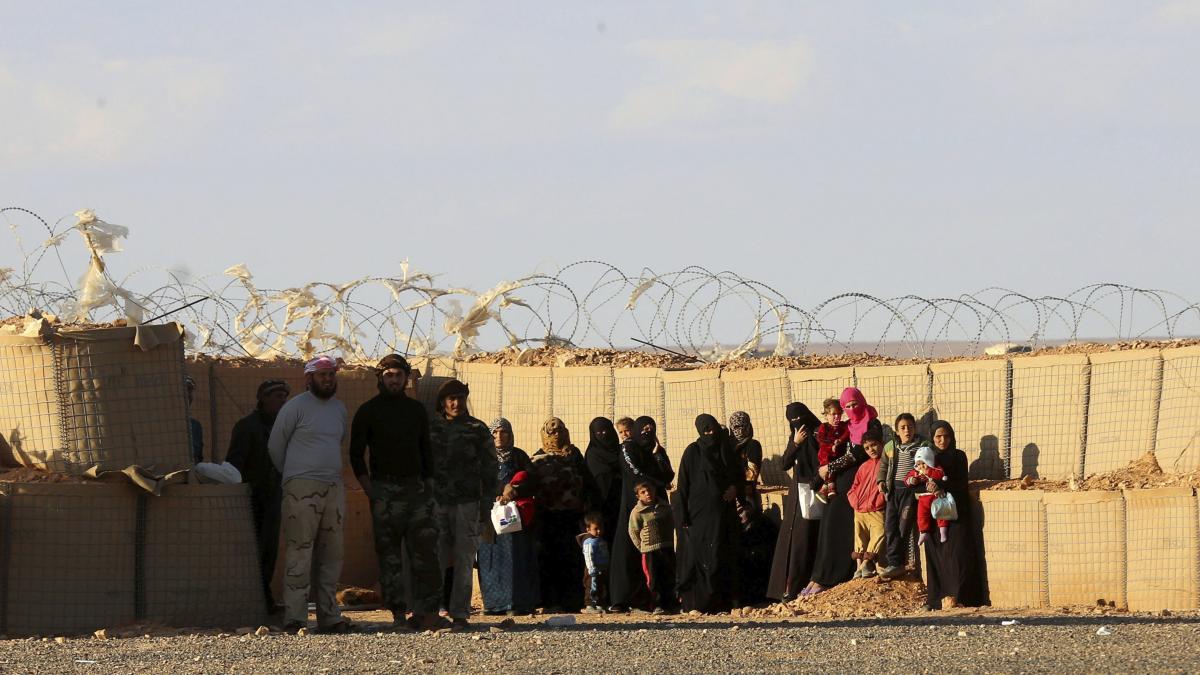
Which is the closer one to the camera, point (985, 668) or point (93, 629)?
point (985, 668)

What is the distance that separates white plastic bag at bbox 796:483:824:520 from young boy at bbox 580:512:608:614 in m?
1.23

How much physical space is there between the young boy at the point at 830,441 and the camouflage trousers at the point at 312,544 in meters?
3.40

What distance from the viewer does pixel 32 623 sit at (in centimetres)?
927

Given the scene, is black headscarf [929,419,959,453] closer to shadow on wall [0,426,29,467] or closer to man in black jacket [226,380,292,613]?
man in black jacket [226,380,292,613]

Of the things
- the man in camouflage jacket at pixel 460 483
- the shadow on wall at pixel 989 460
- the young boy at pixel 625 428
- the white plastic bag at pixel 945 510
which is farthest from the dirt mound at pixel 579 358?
the man in camouflage jacket at pixel 460 483

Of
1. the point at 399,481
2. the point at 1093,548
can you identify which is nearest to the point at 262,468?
the point at 399,481

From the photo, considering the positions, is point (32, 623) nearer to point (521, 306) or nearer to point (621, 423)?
point (621, 423)

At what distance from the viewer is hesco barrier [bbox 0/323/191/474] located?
9.55m

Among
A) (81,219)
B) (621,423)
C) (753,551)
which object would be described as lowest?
(753,551)

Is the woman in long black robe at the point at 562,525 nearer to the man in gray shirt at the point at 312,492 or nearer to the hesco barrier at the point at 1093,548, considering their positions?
the hesco barrier at the point at 1093,548

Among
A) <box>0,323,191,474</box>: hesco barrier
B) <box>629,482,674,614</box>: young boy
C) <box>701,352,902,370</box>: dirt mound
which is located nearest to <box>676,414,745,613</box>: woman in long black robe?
<box>629,482,674,614</box>: young boy

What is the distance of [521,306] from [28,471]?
5520 mm

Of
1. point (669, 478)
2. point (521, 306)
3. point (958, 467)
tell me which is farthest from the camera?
point (521, 306)

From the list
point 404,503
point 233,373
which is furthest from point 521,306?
point 404,503
